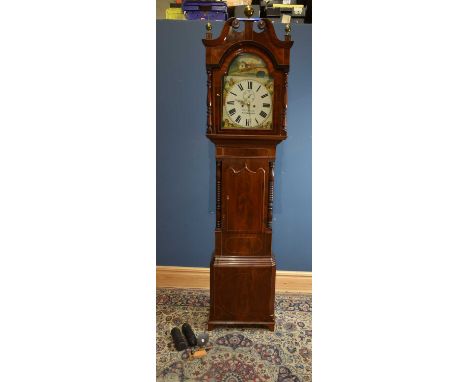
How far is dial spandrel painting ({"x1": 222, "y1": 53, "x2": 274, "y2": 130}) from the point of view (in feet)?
5.99

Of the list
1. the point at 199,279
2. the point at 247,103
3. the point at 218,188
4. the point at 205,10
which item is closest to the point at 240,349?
the point at 199,279

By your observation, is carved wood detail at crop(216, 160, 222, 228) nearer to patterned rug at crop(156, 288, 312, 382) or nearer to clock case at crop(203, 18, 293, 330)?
clock case at crop(203, 18, 293, 330)

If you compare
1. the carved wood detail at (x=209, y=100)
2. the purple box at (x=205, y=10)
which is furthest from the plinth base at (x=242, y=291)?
the purple box at (x=205, y=10)

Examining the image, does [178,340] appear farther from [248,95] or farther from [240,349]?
[248,95]

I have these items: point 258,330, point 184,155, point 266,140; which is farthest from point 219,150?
point 258,330

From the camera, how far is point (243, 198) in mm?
1928

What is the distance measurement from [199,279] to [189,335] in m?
0.67

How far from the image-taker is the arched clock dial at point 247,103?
72.5 inches

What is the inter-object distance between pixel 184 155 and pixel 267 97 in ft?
2.79

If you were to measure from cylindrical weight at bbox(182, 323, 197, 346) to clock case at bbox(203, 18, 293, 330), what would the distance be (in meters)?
0.14

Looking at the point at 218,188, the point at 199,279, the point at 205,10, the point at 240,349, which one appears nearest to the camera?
the point at 240,349

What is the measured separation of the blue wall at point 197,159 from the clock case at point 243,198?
1.62ft

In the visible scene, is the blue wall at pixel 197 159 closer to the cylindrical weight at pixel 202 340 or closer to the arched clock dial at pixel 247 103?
the arched clock dial at pixel 247 103

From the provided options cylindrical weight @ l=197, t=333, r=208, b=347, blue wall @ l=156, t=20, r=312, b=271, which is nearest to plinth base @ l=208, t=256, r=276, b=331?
cylindrical weight @ l=197, t=333, r=208, b=347
